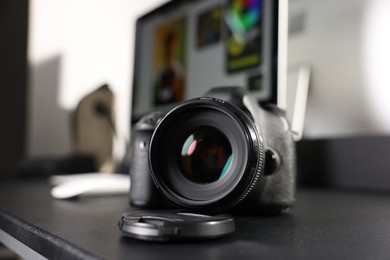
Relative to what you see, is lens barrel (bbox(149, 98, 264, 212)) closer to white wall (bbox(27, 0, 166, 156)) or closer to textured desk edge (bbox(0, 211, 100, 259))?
textured desk edge (bbox(0, 211, 100, 259))

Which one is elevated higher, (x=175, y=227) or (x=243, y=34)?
(x=243, y=34)

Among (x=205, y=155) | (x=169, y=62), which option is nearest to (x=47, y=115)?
(x=169, y=62)

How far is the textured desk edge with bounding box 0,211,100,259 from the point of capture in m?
0.27

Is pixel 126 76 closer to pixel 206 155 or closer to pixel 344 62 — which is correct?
pixel 344 62

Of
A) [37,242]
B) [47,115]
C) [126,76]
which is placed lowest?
[37,242]

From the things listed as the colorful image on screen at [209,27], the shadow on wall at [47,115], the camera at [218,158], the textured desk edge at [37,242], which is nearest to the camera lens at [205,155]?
the camera at [218,158]

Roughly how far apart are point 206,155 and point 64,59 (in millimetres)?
1241

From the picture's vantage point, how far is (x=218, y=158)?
15.3 inches

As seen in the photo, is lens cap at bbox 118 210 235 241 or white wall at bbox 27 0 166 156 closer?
lens cap at bbox 118 210 235 241

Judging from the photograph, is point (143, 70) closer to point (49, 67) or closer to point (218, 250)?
point (218, 250)

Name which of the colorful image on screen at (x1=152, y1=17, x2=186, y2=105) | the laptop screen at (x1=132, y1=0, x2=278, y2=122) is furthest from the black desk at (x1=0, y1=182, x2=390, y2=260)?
the colorful image on screen at (x1=152, y1=17, x2=186, y2=105)

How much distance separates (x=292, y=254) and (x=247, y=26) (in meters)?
0.40

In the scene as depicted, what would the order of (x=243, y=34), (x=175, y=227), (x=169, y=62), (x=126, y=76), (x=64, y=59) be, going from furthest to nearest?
(x=64, y=59)
(x=126, y=76)
(x=169, y=62)
(x=243, y=34)
(x=175, y=227)

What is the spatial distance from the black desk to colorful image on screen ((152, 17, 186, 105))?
279 mm
